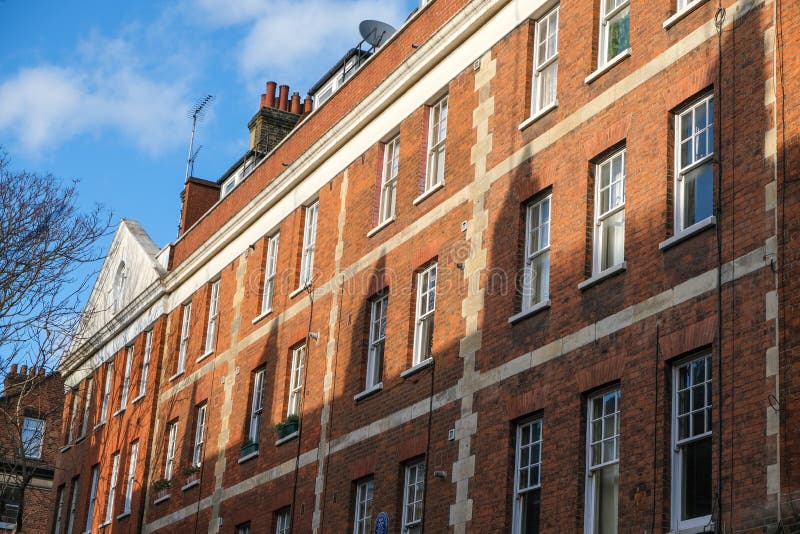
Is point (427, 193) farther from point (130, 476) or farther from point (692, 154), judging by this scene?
point (130, 476)

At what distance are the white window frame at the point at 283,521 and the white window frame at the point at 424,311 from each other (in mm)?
5160

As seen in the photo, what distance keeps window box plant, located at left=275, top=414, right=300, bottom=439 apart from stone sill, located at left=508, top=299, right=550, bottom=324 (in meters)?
8.18

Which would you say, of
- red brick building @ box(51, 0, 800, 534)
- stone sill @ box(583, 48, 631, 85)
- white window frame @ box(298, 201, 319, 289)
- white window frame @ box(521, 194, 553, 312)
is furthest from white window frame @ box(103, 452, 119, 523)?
stone sill @ box(583, 48, 631, 85)

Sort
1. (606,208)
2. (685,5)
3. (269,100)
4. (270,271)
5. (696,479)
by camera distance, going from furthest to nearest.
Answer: (269,100) < (270,271) < (606,208) < (685,5) < (696,479)

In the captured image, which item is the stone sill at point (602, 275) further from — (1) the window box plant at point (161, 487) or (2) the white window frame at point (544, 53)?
(1) the window box plant at point (161, 487)

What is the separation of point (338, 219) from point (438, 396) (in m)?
7.09

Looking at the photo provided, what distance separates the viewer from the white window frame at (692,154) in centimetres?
1895

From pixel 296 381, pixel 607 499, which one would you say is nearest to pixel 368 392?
pixel 296 381

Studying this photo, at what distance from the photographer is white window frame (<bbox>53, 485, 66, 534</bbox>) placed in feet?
140

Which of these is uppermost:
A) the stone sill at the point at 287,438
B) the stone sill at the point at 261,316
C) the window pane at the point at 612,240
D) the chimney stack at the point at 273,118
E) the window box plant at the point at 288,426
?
the chimney stack at the point at 273,118

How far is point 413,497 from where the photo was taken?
24031 mm

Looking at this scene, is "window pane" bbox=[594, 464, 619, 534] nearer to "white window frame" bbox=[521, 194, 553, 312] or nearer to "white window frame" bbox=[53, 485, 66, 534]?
"white window frame" bbox=[521, 194, 553, 312]

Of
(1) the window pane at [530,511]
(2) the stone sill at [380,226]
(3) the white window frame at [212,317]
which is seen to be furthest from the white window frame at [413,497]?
(3) the white window frame at [212,317]

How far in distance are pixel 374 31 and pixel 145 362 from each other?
1224 centimetres
